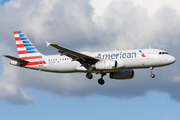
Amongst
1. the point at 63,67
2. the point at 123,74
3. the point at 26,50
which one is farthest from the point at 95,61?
the point at 26,50

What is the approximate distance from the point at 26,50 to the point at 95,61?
1467 centimetres

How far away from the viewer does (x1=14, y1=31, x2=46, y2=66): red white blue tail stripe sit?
5369 cm

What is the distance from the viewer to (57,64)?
51781mm

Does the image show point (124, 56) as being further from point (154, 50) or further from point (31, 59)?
point (31, 59)

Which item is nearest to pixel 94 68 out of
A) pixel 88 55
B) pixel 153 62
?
pixel 88 55

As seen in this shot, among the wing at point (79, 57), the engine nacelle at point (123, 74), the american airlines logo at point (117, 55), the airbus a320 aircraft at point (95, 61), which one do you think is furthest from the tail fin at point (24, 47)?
the engine nacelle at point (123, 74)

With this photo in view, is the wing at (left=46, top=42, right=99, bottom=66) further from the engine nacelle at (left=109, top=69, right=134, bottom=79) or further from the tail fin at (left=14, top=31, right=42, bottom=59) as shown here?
the tail fin at (left=14, top=31, right=42, bottom=59)

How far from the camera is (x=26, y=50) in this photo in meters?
56.1

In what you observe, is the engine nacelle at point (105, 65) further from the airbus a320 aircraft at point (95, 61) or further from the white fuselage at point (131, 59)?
the white fuselage at point (131, 59)

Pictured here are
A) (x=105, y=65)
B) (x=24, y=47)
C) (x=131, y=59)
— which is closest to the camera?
(x=131, y=59)

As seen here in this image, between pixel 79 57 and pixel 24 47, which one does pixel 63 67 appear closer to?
pixel 79 57

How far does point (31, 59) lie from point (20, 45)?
4753 millimetres

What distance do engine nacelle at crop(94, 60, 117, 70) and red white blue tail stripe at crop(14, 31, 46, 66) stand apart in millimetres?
10323

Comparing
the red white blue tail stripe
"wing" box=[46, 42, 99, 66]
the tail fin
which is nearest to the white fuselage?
"wing" box=[46, 42, 99, 66]
